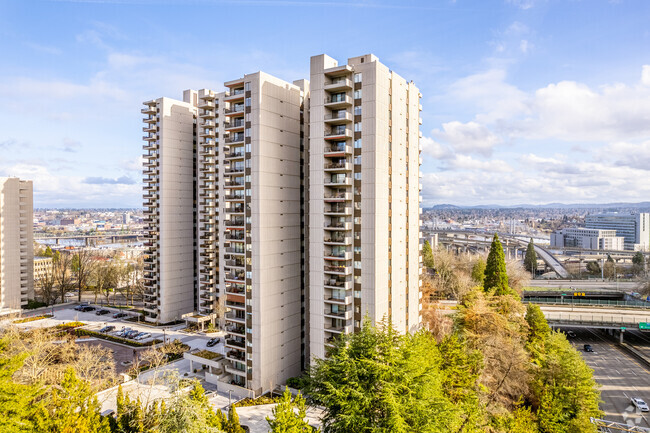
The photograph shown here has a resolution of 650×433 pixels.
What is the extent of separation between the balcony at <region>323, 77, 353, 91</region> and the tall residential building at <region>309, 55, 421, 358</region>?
0.32ft

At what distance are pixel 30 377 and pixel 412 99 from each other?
151ft

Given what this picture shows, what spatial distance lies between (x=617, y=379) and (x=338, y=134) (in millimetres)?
47120

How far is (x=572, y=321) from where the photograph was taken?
5866cm

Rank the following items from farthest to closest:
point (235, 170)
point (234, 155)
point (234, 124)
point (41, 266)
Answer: point (41, 266) → point (235, 170) → point (234, 124) → point (234, 155)

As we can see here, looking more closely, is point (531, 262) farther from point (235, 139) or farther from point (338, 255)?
point (235, 139)

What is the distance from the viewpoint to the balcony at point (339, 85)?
35.6 m

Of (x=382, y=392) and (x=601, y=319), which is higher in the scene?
(x=382, y=392)

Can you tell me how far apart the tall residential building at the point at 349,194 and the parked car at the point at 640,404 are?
28671 mm

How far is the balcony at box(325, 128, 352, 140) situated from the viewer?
3580cm

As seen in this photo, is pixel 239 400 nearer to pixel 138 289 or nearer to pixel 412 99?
pixel 412 99

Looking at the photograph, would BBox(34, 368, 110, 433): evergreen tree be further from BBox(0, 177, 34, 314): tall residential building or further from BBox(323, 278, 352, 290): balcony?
BBox(0, 177, 34, 314): tall residential building

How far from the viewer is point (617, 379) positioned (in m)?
47.0

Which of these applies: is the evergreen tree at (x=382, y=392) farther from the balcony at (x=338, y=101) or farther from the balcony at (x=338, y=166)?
the balcony at (x=338, y=101)

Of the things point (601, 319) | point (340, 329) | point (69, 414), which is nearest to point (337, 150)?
point (340, 329)
